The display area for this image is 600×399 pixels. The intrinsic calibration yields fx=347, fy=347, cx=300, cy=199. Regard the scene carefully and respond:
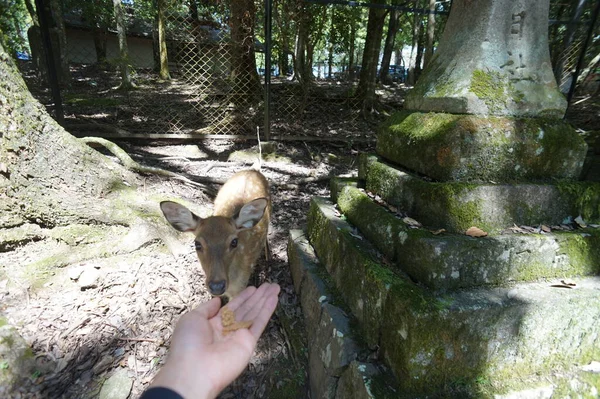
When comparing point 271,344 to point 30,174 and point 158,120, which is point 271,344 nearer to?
point 30,174

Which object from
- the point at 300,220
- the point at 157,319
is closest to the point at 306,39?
the point at 300,220

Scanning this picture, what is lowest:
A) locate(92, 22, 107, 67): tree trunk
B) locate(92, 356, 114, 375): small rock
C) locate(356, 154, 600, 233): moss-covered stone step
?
locate(92, 356, 114, 375): small rock

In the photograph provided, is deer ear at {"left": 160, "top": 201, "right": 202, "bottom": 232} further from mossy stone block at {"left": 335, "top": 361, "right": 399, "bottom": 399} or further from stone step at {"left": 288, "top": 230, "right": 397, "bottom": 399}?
mossy stone block at {"left": 335, "top": 361, "right": 399, "bottom": 399}

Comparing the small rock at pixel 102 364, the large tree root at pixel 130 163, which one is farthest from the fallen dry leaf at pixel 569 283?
the large tree root at pixel 130 163

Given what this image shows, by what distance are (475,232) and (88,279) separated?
→ 9.55 ft

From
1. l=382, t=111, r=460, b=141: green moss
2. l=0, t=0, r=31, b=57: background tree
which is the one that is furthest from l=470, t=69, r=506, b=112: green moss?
l=0, t=0, r=31, b=57: background tree

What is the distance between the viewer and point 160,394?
1.41 m

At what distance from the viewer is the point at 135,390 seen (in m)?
2.31

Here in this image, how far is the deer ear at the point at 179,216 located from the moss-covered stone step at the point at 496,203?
177 cm

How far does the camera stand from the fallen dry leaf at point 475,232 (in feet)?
6.34

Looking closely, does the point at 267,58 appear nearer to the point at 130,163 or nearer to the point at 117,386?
the point at 130,163

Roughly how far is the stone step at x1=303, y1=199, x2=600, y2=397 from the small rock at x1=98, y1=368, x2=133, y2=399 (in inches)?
65.6

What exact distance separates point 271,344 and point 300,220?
1.99 m

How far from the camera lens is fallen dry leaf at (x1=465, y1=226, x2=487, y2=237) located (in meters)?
1.93
